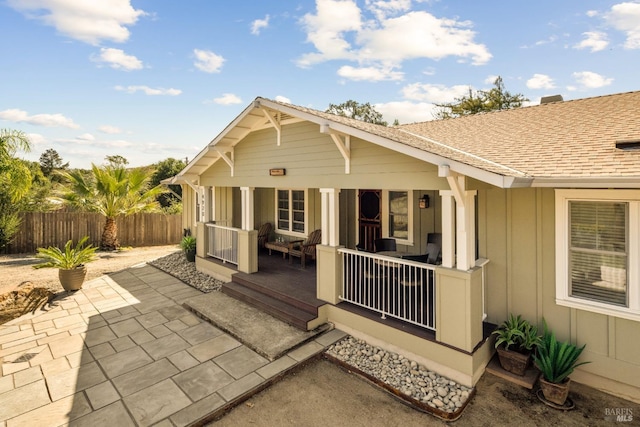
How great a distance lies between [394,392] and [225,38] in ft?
36.0

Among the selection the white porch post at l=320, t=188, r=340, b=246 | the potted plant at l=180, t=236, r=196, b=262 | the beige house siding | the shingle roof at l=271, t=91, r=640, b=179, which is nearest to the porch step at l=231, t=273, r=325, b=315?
the white porch post at l=320, t=188, r=340, b=246

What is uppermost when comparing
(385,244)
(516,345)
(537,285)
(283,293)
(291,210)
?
(291,210)

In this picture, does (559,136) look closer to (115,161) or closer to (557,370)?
Result: (557,370)

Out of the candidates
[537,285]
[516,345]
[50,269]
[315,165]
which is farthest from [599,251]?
[50,269]

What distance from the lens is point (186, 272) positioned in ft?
29.9

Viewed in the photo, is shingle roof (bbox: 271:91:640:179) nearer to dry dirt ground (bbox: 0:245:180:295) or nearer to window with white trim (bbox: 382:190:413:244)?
window with white trim (bbox: 382:190:413:244)

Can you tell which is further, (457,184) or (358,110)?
(358,110)

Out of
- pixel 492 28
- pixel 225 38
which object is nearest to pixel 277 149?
pixel 225 38

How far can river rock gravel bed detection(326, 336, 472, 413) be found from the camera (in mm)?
3701

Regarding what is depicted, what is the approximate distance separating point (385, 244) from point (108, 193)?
1151 centimetres

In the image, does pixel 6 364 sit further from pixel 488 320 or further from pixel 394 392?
pixel 488 320

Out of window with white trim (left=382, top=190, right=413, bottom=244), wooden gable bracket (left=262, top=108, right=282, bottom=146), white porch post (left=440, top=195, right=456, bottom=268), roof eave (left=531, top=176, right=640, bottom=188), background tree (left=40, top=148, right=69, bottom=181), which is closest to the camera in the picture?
roof eave (left=531, top=176, right=640, bottom=188)

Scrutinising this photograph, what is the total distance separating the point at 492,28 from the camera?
334 inches

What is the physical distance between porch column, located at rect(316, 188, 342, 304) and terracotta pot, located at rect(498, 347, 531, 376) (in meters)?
2.56
